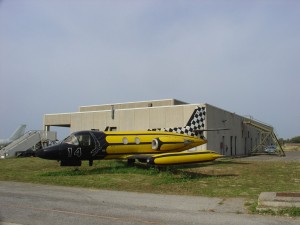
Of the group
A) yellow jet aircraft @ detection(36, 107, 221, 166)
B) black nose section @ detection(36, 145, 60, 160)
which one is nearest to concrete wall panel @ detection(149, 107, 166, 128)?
yellow jet aircraft @ detection(36, 107, 221, 166)

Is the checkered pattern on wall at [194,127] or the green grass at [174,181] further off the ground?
the checkered pattern on wall at [194,127]

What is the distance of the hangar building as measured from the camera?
37519 mm

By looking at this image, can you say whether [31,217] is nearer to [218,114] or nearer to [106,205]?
[106,205]

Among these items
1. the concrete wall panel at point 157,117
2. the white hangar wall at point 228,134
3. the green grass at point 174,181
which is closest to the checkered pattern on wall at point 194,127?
the green grass at point 174,181

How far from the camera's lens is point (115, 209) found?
33.3 feet

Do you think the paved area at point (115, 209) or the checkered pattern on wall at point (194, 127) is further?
the checkered pattern on wall at point (194, 127)

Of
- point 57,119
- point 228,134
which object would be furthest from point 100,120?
point 228,134

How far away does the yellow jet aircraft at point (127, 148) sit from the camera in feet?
62.8

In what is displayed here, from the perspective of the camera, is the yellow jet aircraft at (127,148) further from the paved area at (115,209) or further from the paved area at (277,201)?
the paved area at (277,201)

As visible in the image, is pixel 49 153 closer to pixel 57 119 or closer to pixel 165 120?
pixel 165 120

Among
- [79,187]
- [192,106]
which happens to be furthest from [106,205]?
[192,106]

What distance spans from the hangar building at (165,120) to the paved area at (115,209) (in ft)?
66.1

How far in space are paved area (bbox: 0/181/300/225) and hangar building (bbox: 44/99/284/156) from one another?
20151 millimetres

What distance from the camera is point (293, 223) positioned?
8.37m
